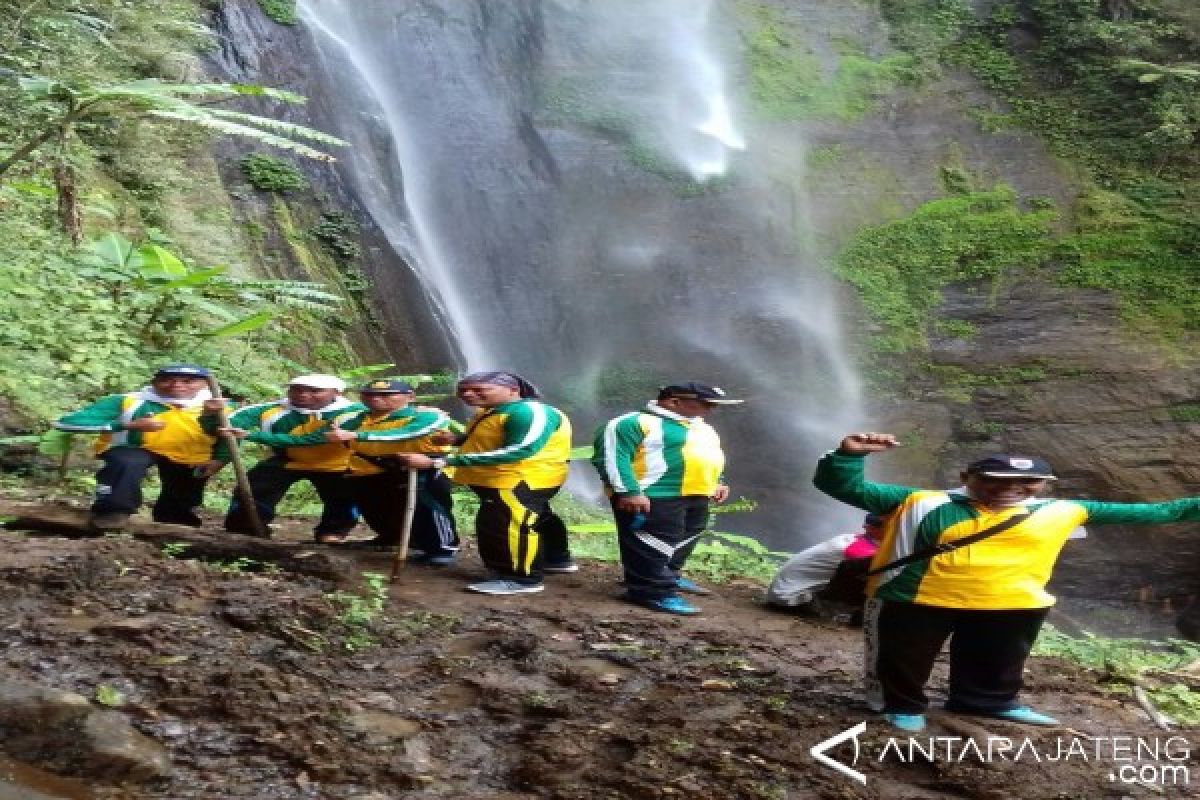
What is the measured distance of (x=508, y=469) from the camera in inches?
236

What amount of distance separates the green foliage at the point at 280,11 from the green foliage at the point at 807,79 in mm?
11146

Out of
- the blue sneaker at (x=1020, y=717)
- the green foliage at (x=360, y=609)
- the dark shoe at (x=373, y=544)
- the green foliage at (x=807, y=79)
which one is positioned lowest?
the dark shoe at (x=373, y=544)

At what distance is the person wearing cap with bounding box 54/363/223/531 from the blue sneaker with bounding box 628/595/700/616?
9.59 ft

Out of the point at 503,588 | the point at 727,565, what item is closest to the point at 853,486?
the point at 503,588

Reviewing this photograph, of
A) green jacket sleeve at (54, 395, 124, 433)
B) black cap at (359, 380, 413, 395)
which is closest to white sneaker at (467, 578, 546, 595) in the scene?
black cap at (359, 380, 413, 395)

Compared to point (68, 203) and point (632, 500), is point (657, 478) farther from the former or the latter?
point (68, 203)

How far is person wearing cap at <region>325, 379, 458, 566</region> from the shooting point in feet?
21.4

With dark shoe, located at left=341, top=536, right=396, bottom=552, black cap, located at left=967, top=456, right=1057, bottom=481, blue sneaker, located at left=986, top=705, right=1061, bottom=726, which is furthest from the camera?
dark shoe, located at left=341, top=536, right=396, bottom=552

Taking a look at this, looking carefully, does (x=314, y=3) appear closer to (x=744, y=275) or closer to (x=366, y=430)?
(x=744, y=275)

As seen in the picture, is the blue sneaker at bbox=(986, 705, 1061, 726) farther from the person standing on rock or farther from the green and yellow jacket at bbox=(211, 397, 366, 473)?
the green and yellow jacket at bbox=(211, 397, 366, 473)

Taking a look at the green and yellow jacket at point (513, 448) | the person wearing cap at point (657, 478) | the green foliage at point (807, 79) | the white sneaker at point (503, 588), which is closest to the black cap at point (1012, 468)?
the person wearing cap at point (657, 478)

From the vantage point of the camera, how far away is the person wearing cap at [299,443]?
21.7 feet

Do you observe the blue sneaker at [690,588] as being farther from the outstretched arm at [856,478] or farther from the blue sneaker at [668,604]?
the outstretched arm at [856,478]

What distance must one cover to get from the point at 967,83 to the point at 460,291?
1371 cm
